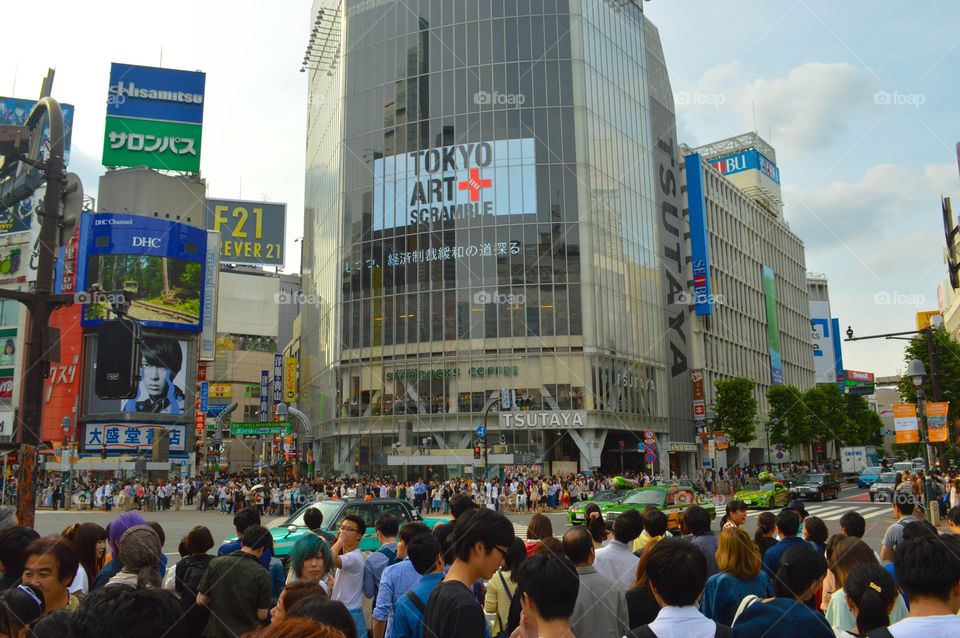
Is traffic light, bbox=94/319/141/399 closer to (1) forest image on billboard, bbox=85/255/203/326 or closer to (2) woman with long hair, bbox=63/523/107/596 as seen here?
(2) woman with long hair, bbox=63/523/107/596

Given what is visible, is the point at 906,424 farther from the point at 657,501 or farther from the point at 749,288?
Result: the point at 749,288

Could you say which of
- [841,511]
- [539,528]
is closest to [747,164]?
[841,511]

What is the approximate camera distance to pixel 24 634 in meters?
3.41

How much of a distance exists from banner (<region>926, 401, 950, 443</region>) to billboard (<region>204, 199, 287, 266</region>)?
87574 millimetres

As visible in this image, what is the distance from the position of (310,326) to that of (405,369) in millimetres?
17531

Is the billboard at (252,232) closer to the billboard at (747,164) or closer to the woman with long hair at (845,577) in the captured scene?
the billboard at (747,164)

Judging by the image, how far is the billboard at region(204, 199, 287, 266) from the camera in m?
99.4

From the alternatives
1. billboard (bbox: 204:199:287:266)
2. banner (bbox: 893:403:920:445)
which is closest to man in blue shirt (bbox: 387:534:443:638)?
banner (bbox: 893:403:920:445)

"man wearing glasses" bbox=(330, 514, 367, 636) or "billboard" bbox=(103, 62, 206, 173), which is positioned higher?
"billboard" bbox=(103, 62, 206, 173)

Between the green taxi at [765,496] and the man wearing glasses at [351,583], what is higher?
the man wearing glasses at [351,583]

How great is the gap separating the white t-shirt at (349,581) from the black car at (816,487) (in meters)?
39.0

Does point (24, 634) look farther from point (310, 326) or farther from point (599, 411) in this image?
point (310, 326)

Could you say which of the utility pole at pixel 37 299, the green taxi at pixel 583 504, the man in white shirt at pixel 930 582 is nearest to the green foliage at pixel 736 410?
the green taxi at pixel 583 504

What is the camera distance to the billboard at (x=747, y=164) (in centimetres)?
→ 9731
